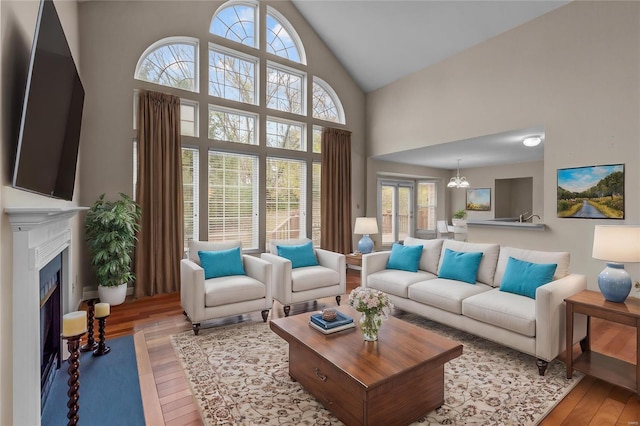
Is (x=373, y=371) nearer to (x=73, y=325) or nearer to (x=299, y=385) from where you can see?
(x=299, y=385)

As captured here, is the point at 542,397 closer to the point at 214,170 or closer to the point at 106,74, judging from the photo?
the point at 214,170

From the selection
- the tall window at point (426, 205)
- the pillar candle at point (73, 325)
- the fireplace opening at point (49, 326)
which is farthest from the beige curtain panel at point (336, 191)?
the pillar candle at point (73, 325)

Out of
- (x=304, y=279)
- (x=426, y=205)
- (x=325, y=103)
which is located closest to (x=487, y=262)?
(x=304, y=279)

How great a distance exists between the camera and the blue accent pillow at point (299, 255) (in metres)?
4.22

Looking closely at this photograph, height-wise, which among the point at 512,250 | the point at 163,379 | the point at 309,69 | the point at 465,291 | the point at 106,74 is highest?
the point at 309,69

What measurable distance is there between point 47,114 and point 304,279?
9.14 ft

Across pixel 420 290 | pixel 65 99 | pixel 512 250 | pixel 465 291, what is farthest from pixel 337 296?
pixel 65 99

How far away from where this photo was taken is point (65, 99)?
212 cm

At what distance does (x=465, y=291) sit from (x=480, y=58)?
12.3ft

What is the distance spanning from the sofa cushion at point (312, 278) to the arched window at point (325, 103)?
350cm

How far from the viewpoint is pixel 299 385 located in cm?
232

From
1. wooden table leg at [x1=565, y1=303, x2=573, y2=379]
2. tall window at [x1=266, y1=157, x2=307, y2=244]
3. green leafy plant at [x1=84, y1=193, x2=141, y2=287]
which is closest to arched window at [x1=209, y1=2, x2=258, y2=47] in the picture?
tall window at [x1=266, y1=157, x2=307, y2=244]

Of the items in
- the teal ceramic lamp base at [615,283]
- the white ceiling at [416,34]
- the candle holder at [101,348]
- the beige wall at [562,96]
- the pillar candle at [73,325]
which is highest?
the white ceiling at [416,34]

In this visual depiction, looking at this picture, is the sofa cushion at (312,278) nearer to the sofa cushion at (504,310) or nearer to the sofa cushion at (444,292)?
the sofa cushion at (444,292)
